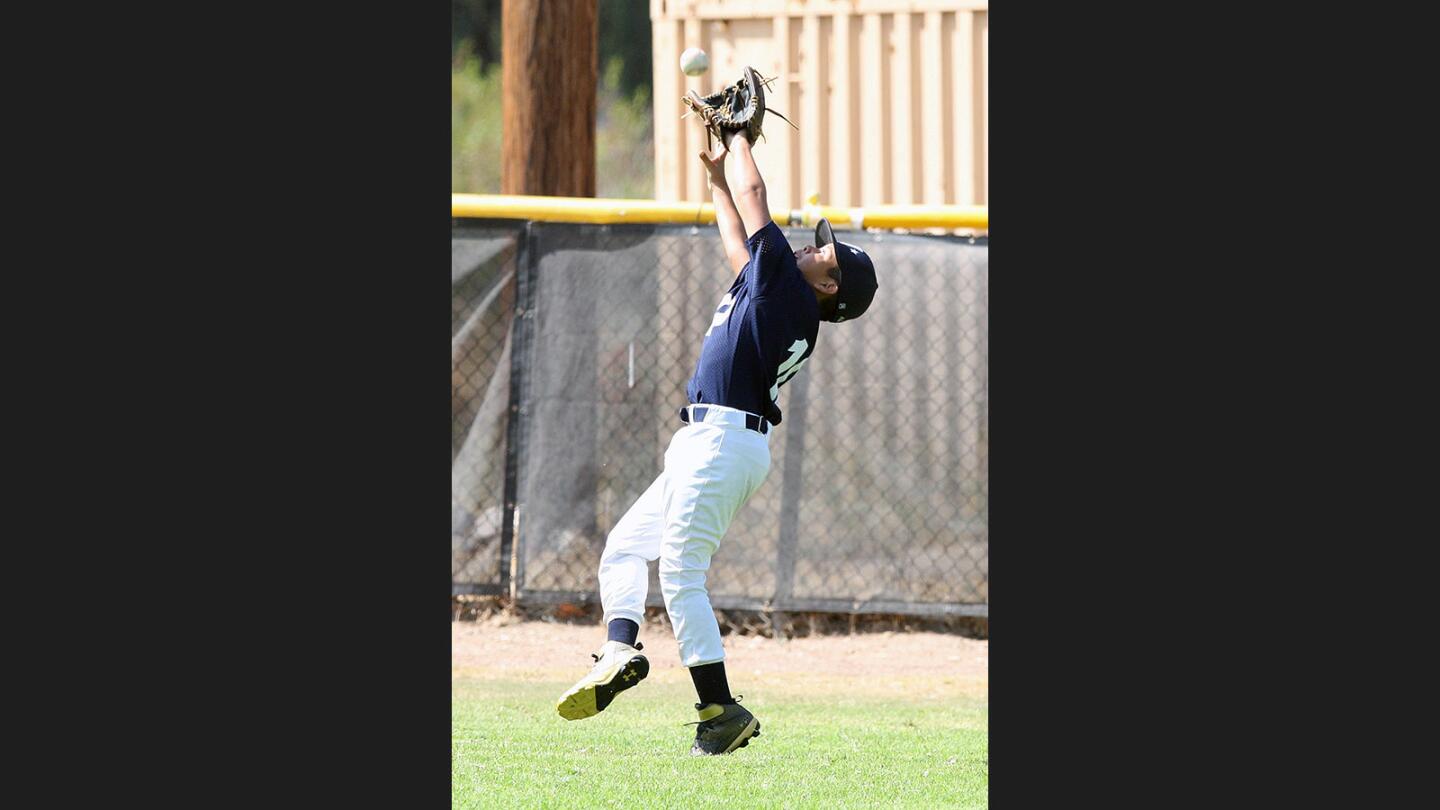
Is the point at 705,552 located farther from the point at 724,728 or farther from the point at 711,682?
the point at 724,728

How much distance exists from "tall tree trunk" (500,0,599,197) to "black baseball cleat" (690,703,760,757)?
18.2 ft

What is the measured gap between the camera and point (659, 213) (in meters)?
10.3

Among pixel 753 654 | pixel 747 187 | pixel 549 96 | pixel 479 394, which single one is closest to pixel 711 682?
pixel 747 187

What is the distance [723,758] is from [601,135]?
2212 cm

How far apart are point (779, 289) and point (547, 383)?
443cm

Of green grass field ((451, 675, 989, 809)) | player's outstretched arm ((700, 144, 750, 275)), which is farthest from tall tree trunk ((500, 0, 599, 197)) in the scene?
player's outstretched arm ((700, 144, 750, 275))

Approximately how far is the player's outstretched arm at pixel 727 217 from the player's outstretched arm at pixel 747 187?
8.3 inches

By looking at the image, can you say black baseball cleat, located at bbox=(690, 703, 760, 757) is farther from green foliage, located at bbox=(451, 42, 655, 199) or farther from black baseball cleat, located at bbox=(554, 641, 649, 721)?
green foliage, located at bbox=(451, 42, 655, 199)

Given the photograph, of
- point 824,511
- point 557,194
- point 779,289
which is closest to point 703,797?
point 779,289

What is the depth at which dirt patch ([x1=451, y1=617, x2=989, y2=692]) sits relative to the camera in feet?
30.9

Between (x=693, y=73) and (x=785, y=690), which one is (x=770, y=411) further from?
(x=785, y=690)

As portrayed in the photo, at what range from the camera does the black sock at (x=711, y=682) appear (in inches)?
233

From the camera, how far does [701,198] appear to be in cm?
1130

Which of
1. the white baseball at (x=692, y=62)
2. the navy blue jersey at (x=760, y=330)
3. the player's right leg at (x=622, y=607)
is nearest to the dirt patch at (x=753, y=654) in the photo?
the player's right leg at (x=622, y=607)
